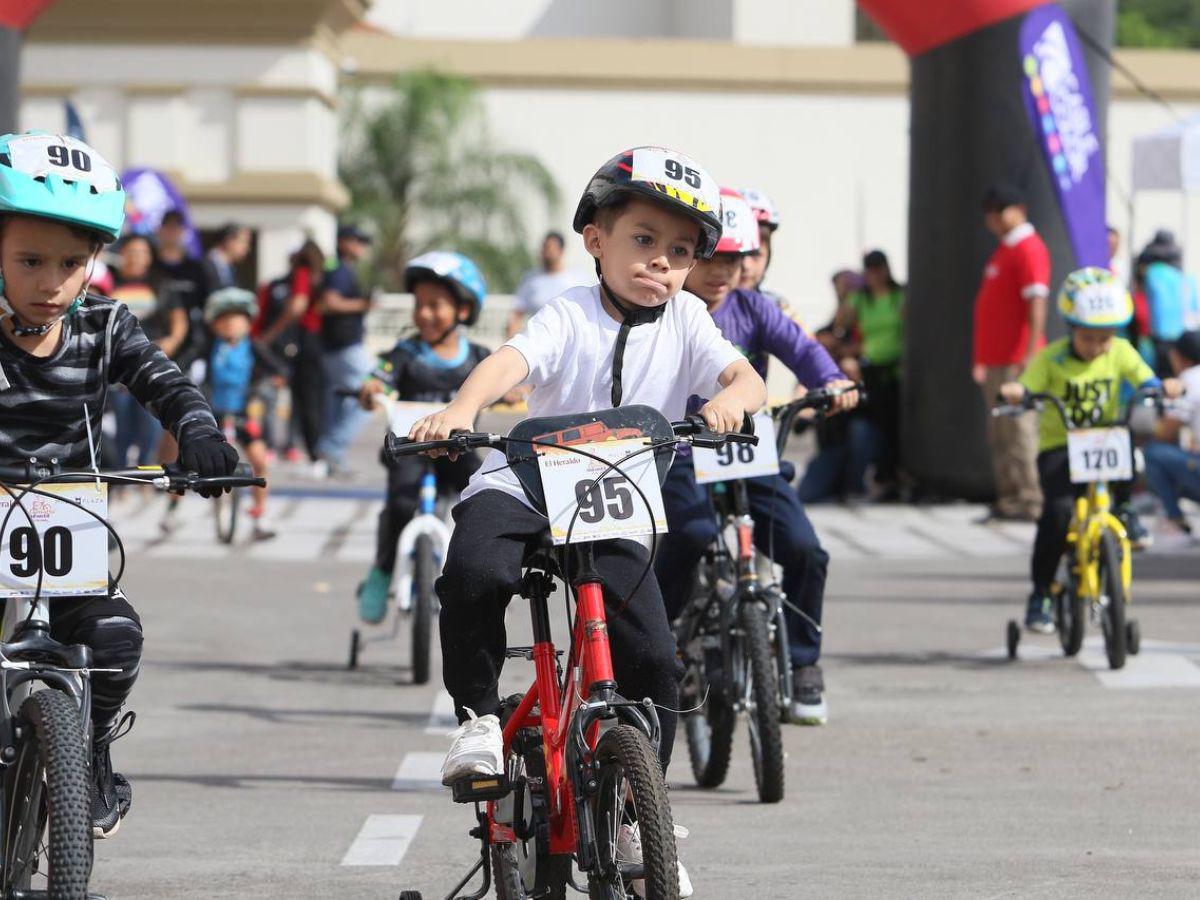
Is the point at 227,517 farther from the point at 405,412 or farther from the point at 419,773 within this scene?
the point at 419,773

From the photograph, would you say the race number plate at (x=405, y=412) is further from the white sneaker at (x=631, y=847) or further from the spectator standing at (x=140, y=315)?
the spectator standing at (x=140, y=315)

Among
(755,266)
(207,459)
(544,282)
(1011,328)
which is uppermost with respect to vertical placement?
(544,282)

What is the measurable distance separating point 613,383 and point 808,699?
3.02m

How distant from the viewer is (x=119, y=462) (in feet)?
59.8

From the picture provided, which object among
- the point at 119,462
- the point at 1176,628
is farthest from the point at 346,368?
the point at 1176,628

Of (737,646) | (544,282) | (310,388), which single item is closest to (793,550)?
(737,646)

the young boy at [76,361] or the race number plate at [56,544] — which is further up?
the young boy at [76,361]

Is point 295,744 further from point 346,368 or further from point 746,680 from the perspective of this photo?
point 346,368

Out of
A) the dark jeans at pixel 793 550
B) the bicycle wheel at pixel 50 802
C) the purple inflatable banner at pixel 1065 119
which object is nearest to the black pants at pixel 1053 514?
the dark jeans at pixel 793 550

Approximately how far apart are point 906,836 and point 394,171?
3995cm

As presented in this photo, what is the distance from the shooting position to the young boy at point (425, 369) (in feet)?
35.2

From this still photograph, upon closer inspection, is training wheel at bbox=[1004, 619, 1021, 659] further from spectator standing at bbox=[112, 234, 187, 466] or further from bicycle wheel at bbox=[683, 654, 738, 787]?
spectator standing at bbox=[112, 234, 187, 466]

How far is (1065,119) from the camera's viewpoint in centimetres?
1817

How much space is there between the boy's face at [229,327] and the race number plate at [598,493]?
11640 millimetres
